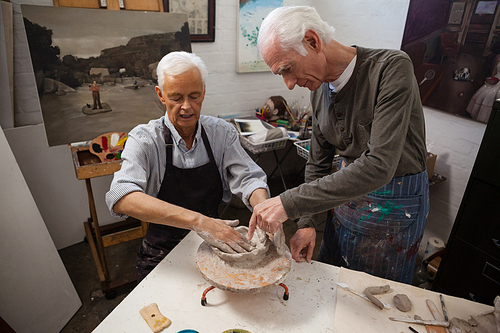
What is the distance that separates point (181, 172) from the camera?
1.72 m

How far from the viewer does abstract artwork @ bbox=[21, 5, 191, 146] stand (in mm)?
2305

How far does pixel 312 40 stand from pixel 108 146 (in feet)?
6.05

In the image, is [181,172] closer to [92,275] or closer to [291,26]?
[291,26]

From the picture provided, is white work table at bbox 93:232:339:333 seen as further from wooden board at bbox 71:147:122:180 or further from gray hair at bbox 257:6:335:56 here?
wooden board at bbox 71:147:122:180

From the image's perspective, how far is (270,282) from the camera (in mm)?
1206

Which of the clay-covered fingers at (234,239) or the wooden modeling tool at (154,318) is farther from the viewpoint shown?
the clay-covered fingers at (234,239)

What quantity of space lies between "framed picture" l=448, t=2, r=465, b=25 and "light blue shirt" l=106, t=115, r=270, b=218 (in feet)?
7.16

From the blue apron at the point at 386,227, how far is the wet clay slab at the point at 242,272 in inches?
17.1

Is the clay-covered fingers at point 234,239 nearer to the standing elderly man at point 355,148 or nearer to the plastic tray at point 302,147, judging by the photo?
the standing elderly man at point 355,148

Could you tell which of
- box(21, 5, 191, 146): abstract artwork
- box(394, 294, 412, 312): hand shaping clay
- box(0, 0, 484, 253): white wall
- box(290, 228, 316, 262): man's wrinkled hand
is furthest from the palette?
box(394, 294, 412, 312): hand shaping clay

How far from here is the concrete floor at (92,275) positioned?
2.38 m

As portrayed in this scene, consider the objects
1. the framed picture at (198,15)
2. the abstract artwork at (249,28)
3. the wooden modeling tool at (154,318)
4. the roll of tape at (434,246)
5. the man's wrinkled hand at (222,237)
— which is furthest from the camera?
the abstract artwork at (249,28)

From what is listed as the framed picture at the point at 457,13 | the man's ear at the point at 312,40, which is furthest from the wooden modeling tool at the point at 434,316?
the framed picture at the point at 457,13

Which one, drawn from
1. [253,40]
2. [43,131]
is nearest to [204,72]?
[43,131]
